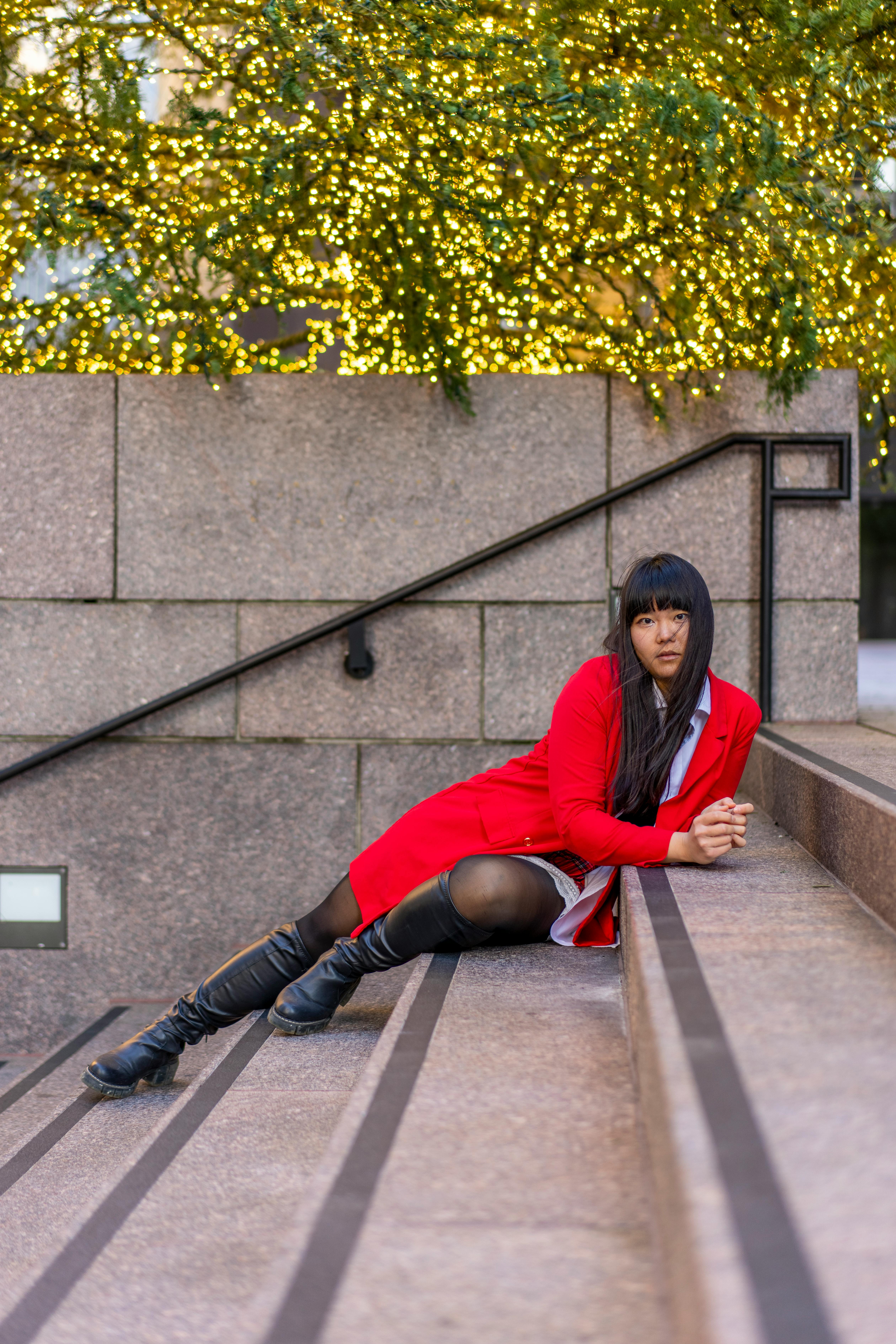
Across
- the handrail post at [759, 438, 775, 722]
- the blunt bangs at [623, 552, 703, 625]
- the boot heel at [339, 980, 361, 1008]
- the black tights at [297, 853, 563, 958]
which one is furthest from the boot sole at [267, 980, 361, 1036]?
the handrail post at [759, 438, 775, 722]

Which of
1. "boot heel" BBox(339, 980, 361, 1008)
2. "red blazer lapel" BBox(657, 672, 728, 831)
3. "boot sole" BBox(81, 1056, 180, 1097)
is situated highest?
"red blazer lapel" BBox(657, 672, 728, 831)

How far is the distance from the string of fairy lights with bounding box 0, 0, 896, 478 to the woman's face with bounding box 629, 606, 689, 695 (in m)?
1.58

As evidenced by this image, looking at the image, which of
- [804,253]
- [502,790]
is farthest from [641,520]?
[502,790]

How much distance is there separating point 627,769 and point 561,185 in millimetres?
2282

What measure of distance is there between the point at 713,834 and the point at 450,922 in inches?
27.4

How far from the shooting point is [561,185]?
377cm

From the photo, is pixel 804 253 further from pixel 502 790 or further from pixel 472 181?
pixel 502 790

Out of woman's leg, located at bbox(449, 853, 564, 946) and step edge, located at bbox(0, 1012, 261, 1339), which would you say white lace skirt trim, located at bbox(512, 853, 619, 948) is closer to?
woman's leg, located at bbox(449, 853, 564, 946)

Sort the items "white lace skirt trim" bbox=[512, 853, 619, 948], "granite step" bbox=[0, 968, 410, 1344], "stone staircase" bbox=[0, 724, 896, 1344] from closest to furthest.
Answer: "stone staircase" bbox=[0, 724, 896, 1344] → "granite step" bbox=[0, 968, 410, 1344] → "white lace skirt trim" bbox=[512, 853, 619, 948]

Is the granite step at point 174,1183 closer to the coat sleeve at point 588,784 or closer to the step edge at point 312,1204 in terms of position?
the step edge at point 312,1204

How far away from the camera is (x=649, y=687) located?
2658 millimetres

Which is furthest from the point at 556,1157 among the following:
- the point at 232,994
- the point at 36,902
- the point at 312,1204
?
the point at 36,902

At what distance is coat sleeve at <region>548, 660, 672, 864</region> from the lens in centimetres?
254

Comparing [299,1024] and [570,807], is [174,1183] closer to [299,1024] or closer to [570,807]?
[299,1024]
